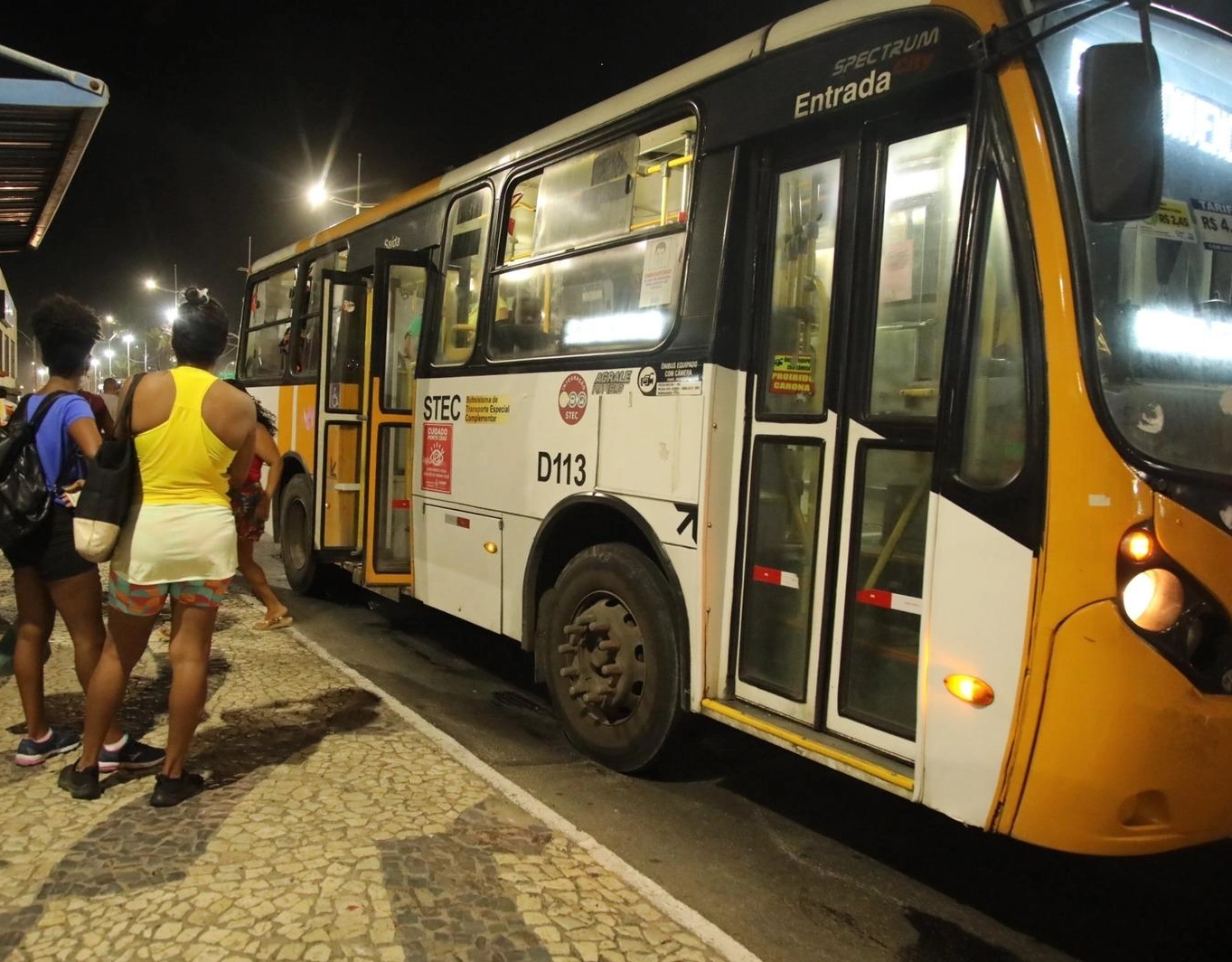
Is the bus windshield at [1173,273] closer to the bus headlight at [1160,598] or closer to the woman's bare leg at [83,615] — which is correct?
the bus headlight at [1160,598]

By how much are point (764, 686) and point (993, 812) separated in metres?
1.06

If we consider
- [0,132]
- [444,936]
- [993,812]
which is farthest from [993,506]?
[0,132]

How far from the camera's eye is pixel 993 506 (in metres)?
2.54

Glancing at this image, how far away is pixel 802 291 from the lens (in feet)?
11.3

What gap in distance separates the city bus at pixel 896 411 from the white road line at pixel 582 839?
1.78ft

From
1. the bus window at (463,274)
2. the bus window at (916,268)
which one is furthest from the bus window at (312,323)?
the bus window at (916,268)

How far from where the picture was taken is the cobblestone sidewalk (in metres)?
2.62

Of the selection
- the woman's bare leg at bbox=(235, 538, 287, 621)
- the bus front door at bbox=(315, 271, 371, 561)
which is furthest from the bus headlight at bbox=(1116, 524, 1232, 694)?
the woman's bare leg at bbox=(235, 538, 287, 621)

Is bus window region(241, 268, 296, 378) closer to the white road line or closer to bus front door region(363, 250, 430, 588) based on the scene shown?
bus front door region(363, 250, 430, 588)

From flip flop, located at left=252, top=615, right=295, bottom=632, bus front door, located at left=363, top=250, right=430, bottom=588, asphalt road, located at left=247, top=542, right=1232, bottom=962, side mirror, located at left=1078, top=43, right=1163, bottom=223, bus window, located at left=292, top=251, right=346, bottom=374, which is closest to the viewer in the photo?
side mirror, located at left=1078, top=43, right=1163, bottom=223

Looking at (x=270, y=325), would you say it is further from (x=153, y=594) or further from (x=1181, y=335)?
(x=1181, y=335)

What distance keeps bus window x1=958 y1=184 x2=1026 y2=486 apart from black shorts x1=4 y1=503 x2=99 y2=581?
3.42 m

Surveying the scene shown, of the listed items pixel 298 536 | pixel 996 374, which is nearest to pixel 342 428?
pixel 298 536

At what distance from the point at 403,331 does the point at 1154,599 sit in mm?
5180
